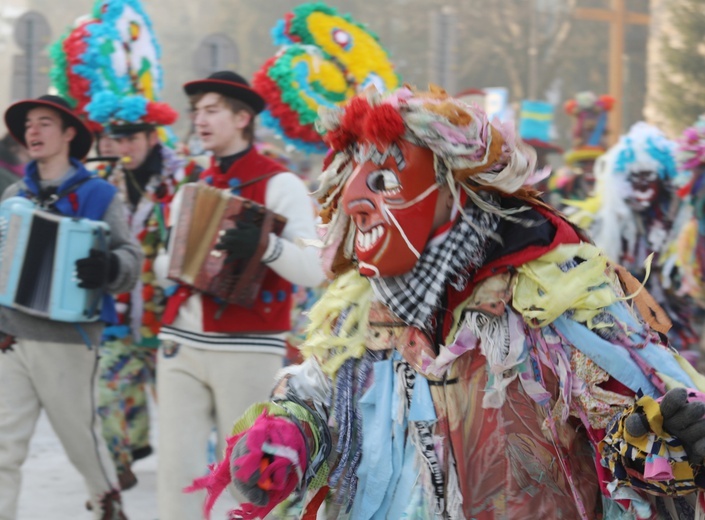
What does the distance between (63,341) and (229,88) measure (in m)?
1.40

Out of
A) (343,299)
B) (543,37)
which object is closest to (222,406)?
(343,299)

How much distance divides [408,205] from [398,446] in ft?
1.96

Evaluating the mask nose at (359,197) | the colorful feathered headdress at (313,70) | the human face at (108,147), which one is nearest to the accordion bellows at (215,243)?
the mask nose at (359,197)

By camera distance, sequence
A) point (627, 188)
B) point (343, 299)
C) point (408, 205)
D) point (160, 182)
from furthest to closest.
Result: point (627, 188) < point (160, 182) < point (343, 299) < point (408, 205)

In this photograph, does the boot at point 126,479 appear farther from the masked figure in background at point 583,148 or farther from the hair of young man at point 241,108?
the masked figure in background at point 583,148

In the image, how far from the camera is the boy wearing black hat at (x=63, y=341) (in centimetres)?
511

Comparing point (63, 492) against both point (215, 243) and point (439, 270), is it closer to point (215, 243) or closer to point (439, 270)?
point (215, 243)

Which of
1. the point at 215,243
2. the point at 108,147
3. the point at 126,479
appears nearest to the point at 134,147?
the point at 108,147

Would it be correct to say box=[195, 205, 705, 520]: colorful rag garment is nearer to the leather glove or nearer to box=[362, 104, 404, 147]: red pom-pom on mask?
the leather glove

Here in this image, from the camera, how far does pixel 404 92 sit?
2807 millimetres

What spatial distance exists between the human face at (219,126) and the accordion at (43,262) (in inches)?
28.0

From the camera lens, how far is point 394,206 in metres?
2.74

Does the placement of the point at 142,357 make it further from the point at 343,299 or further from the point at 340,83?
the point at 343,299

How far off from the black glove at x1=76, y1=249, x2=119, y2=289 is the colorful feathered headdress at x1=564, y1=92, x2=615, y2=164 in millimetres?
6711
